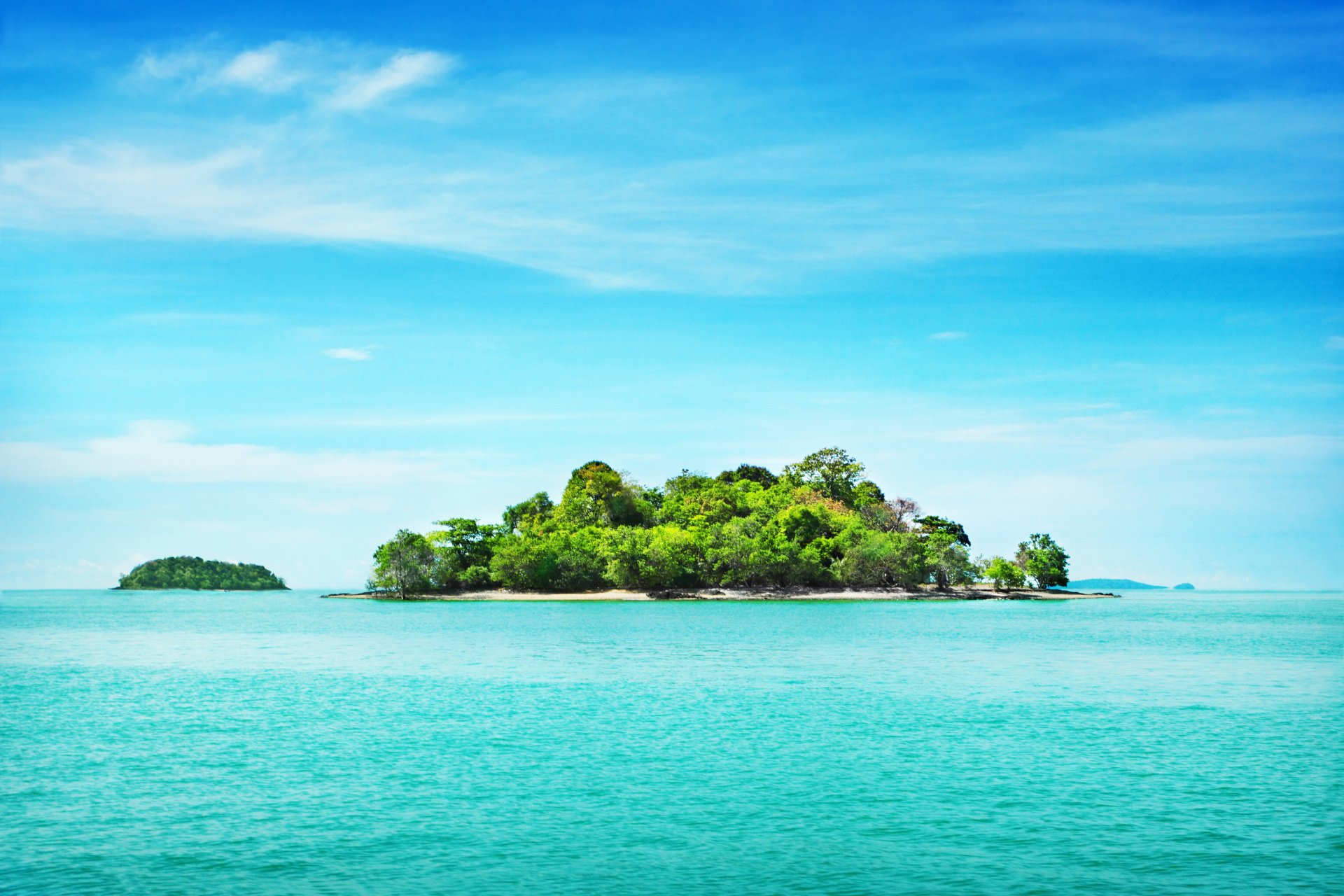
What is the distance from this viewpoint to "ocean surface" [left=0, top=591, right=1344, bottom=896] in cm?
1291

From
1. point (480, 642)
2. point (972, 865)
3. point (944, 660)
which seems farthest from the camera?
point (480, 642)

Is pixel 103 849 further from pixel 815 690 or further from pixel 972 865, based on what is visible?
pixel 815 690

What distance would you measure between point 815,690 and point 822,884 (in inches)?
729

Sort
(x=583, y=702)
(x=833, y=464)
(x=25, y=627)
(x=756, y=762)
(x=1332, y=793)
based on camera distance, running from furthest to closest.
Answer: (x=833, y=464)
(x=25, y=627)
(x=583, y=702)
(x=756, y=762)
(x=1332, y=793)

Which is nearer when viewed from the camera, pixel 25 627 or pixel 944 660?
pixel 944 660

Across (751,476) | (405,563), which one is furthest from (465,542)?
(751,476)

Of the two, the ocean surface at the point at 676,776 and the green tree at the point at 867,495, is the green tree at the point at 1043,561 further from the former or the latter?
the ocean surface at the point at 676,776

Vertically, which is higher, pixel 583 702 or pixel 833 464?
pixel 833 464

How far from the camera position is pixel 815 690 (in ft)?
100

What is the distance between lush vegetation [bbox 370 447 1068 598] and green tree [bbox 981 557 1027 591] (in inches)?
6.9

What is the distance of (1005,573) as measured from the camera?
400 feet

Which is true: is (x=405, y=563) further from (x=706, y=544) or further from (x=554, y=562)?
(x=706, y=544)

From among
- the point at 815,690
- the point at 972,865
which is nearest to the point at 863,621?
the point at 815,690

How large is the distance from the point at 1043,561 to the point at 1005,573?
8.56 m
